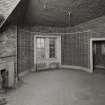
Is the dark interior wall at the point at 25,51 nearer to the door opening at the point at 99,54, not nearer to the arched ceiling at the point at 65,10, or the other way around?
the arched ceiling at the point at 65,10

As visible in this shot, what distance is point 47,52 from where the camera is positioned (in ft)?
25.9

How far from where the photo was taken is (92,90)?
428cm

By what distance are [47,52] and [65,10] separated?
3.11 m

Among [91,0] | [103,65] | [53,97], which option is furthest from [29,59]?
[103,65]

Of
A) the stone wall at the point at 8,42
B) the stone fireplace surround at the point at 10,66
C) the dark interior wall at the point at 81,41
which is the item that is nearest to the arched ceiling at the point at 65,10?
the dark interior wall at the point at 81,41

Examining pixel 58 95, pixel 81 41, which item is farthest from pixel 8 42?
pixel 81 41

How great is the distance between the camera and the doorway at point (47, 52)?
25.0 ft

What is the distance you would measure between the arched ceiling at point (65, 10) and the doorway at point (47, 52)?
143 centimetres

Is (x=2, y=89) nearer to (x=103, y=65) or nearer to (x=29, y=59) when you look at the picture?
(x=29, y=59)

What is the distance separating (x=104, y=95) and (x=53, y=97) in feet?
5.06

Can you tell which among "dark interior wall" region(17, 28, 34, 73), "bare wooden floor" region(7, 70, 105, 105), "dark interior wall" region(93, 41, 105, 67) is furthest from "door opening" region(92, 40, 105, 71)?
"dark interior wall" region(17, 28, 34, 73)

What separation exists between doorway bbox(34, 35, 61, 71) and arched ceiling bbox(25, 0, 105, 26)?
4.69 feet

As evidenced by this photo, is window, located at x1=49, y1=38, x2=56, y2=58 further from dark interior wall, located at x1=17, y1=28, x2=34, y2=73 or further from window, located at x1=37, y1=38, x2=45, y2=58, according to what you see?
dark interior wall, located at x1=17, y1=28, x2=34, y2=73

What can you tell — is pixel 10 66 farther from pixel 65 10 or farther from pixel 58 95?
pixel 65 10
